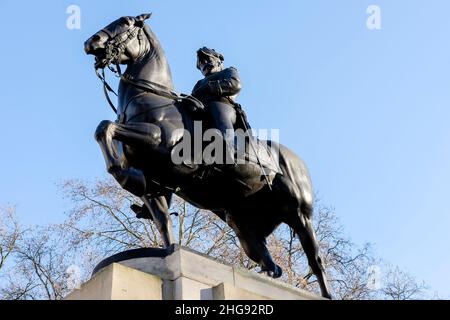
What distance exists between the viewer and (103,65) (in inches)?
317

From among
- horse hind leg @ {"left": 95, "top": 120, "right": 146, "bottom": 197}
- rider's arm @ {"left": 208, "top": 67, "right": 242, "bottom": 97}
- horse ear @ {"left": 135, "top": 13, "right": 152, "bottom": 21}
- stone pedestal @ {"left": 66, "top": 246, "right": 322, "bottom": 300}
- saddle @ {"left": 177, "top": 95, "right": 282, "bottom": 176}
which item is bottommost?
stone pedestal @ {"left": 66, "top": 246, "right": 322, "bottom": 300}

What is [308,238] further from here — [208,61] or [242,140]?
[208,61]

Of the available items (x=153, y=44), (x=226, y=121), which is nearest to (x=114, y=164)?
(x=226, y=121)

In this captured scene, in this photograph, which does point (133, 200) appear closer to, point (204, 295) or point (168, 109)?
point (168, 109)

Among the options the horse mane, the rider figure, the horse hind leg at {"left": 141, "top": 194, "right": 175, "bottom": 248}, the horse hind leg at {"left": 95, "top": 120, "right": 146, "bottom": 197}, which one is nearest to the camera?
the horse hind leg at {"left": 95, "top": 120, "right": 146, "bottom": 197}

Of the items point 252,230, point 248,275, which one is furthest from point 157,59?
point 248,275

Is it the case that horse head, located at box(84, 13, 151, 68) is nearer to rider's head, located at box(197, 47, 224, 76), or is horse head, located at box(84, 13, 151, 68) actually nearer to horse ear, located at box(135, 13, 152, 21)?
horse ear, located at box(135, 13, 152, 21)

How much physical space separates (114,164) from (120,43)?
1.73 meters

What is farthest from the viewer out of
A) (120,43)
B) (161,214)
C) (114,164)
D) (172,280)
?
(120,43)

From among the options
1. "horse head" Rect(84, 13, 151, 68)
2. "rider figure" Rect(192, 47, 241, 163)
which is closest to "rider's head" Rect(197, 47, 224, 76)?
"rider figure" Rect(192, 47, 241, 163)

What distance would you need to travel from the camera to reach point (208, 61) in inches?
372

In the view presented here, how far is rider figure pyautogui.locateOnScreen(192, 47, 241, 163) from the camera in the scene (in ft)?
26.7

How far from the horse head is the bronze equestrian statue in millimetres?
11

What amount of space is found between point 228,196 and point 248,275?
162 cm
